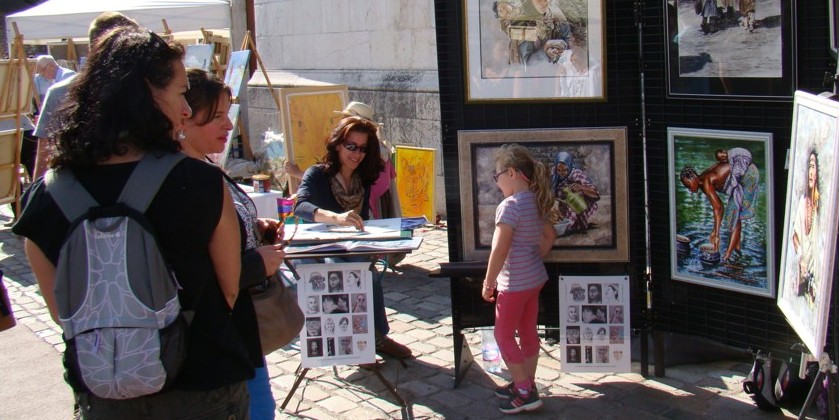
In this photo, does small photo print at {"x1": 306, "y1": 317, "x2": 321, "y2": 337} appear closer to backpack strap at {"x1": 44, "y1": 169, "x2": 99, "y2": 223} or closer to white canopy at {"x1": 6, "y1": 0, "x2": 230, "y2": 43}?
backpack strap at {"x1": 44, "y1": 169, "x2": 99, "y2": 223}

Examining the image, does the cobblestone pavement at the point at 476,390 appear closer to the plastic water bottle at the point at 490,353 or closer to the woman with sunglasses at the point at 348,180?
the plastic water bottle at the point at 490,353

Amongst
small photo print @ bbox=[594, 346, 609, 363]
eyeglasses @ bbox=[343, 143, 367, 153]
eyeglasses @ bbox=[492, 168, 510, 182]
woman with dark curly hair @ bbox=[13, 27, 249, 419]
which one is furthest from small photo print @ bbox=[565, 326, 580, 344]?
woman with dark curly hair @ bbox=[13, 27, 249, 419]

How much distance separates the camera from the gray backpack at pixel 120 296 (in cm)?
215

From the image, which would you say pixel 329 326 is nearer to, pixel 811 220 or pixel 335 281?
pixel 335 281

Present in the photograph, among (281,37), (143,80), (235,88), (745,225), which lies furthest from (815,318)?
(281,37)

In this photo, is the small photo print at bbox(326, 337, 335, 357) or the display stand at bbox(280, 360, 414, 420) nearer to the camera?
the display stand at bbox(280, 360, 414, 420)

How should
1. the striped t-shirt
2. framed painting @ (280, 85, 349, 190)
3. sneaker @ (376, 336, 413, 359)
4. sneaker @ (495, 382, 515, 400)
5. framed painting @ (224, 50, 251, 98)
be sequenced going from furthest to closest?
framed painting @ (224, 50, 251, 98) → framed painting @ (280, 85, 349, 190) → sneaker @ (376, 336, 413, 359) → sneaker @ (495, 382, 515, 400) → the striped t-shirt

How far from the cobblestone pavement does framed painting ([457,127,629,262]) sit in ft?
2.24

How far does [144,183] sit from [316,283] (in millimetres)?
2282

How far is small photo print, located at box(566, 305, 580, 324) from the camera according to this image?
4.45m

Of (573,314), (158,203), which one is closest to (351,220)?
(573,314)

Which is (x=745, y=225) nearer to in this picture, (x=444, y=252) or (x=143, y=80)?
(x=143, y=80)

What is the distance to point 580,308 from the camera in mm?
4445

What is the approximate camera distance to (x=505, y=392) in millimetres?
4402
